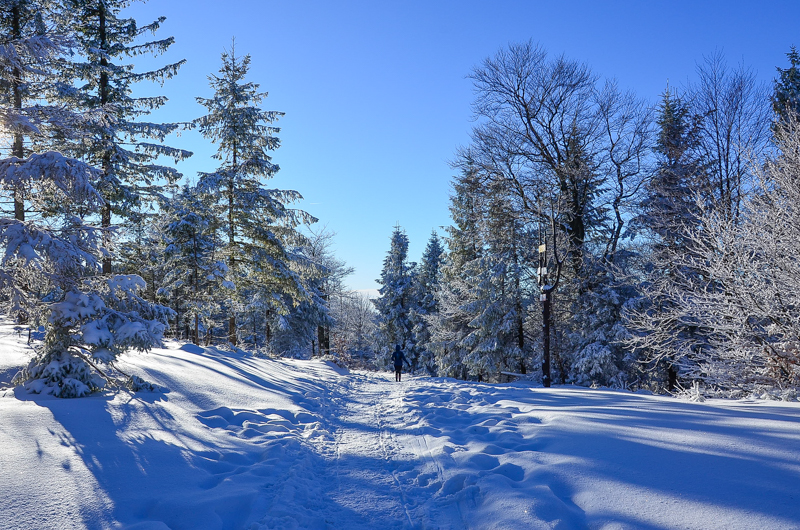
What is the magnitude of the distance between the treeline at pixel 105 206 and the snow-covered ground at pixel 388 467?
1060mm

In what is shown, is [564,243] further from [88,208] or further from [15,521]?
[15,521]

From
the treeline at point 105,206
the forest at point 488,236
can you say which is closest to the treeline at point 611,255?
the forest at point 488,236

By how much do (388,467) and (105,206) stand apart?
34.5 ft

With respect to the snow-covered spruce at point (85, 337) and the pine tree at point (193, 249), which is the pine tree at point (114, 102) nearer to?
the pine tree at point (193, 249)

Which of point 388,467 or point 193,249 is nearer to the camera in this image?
point 388,467

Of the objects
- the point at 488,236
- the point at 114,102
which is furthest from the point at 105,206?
the point at 488,236

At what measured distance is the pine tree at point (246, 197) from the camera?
1762 cm

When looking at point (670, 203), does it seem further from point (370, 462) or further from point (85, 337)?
point (85, 337)

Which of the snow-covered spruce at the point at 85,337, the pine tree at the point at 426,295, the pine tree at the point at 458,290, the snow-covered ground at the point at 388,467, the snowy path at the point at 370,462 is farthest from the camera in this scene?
the pine tree at the point at 426,295

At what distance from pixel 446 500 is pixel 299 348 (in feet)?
99.1

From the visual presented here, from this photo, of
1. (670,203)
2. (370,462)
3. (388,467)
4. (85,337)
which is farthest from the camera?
(670,203)

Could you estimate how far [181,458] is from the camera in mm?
4297

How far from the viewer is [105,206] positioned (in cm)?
1075

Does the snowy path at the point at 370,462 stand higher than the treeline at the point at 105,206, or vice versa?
the treeline at the point at 105,206
